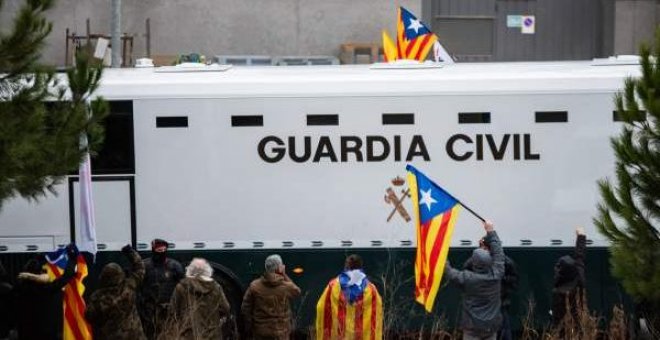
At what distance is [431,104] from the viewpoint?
Result: 12.5 m

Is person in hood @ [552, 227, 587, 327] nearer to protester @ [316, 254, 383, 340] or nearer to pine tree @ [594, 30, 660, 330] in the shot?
protester @ [316, 254, 383, 340]

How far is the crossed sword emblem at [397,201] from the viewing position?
12.5 metres

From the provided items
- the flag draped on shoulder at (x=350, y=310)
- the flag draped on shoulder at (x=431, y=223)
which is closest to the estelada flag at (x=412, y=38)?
the flag draped on shoulder at (x=431, y=223)

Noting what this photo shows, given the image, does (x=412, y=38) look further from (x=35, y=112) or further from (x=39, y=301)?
(x=35, y=112)

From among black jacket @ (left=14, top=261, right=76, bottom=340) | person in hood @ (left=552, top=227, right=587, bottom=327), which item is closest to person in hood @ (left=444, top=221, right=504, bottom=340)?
person in hood @ (left=552, top=227, right=587, bottom=327)

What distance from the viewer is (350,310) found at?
412 inches

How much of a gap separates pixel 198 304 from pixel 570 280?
11.8 feet

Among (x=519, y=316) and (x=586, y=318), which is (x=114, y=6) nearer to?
(x=519, y=316)

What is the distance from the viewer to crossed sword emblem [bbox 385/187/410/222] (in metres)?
12.5

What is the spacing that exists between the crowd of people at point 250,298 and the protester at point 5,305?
0.04 ft

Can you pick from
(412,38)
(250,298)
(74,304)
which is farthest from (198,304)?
(412,38)

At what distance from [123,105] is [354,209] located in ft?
8.28

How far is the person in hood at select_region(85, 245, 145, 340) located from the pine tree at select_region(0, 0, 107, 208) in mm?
1279

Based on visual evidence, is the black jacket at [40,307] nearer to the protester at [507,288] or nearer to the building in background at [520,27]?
the protester at [507,288]
